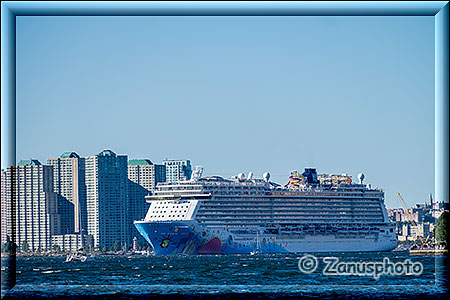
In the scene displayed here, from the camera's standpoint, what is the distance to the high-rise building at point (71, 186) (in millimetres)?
75500

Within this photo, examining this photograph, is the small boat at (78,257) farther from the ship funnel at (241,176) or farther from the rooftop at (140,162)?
the rooftop at (140,162)

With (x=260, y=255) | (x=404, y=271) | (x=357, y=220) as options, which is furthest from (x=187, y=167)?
(x=404, y=271)

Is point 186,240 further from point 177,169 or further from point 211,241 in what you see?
point 177,169

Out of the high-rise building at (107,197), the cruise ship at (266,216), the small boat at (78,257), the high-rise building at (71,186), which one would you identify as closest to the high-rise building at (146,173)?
the high-rise building at (107,197)

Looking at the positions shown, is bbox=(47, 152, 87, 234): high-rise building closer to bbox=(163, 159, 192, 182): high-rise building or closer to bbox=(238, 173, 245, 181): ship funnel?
bbox=(163, 159, 192, 182): high-rise building

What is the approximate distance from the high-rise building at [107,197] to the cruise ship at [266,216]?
21.9 metres

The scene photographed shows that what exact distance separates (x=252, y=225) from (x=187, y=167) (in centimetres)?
1888

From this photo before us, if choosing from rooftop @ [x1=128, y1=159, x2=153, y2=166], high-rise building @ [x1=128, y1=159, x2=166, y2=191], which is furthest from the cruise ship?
rooftop @ [x1=128, y1=159, x2=153, y2=166]

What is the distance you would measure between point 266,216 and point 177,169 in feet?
61.2

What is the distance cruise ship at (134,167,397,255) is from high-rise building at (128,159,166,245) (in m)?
20.3

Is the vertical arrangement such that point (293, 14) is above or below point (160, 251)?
above

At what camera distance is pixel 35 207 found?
7288 cm

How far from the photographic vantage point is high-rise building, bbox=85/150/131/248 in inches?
2936

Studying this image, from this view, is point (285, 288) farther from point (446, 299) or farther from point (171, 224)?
point (171, 224)
